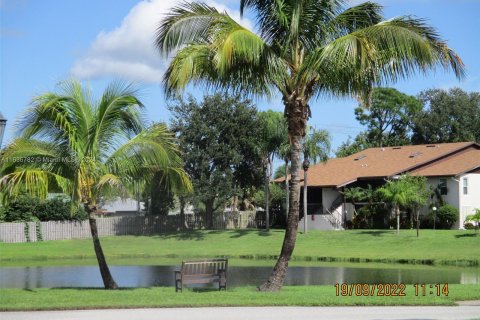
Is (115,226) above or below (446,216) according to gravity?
below

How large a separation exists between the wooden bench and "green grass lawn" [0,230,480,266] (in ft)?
57.5

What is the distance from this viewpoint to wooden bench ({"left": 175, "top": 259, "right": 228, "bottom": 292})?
20342 mm

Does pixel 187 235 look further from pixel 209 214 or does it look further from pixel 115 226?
pixel 115 226

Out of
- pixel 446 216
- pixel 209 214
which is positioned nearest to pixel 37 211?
pixel 209 214

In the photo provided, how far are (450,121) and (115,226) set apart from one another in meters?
40.7

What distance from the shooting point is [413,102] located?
83.4m

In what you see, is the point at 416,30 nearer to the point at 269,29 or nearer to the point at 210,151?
the point at 269,29

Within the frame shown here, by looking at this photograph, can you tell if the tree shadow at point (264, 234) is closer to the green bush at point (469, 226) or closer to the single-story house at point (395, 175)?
the single-story house at point (395, 175)

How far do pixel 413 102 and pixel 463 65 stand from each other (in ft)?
216

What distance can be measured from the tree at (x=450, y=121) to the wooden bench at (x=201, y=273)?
206ft

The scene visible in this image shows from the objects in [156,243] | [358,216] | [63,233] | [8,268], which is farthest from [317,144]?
[8,268]

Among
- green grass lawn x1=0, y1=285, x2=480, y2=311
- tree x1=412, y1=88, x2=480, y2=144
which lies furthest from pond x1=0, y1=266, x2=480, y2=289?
tree x1=412, y1=88, x2=480, y2=144

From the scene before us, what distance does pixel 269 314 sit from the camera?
50.2ft
